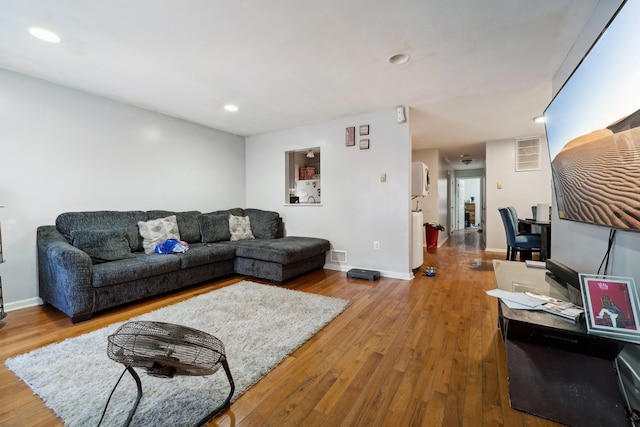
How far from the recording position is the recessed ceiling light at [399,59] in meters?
2.30

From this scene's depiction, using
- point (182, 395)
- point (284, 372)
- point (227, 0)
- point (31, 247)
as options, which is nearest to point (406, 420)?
point (284, 372)

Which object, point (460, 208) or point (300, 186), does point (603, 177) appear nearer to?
point (300, 186)

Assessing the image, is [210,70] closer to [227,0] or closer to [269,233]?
[227,0]

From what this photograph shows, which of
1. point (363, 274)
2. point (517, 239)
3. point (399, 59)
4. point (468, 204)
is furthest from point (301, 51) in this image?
point (468, 204)

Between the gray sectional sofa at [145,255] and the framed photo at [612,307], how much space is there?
268 centimetres

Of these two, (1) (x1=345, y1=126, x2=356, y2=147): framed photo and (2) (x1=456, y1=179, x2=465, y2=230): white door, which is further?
(2) (x1=456, y1=179, x2=465, y2=230): white door

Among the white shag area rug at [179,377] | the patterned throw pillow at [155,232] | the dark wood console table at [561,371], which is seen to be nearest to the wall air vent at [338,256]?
the white shag area rug at [179,377]

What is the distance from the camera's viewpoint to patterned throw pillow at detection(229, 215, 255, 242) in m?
4.22

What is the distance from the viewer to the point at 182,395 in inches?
54.9

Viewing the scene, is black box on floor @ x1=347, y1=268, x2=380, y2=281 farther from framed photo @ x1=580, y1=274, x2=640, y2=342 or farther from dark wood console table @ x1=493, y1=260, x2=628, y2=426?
framed photo @ x1=580, y1=274, x2=640, y2=342

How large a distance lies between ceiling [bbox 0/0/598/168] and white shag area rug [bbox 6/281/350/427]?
229 cm

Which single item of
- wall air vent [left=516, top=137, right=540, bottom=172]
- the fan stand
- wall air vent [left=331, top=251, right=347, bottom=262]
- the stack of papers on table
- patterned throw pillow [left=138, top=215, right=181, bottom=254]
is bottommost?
wall air vent [left=331, top=251, right=347, bottom=262]

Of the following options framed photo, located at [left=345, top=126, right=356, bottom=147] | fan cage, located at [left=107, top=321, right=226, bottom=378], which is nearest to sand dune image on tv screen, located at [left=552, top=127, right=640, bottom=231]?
fan cage, located at [left=107, top=321, right=226, bottom=378]

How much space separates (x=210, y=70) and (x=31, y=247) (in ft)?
8.45
